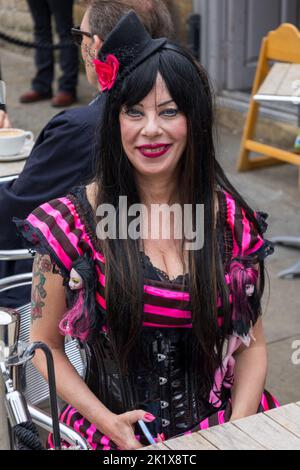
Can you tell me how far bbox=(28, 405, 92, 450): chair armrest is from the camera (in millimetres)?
1982

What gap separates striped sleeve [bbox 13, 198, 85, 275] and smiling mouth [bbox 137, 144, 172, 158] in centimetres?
22

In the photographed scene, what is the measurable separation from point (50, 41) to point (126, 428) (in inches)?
238

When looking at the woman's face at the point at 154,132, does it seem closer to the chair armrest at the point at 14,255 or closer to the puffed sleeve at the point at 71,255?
the puffed sleeve at the point at 71,255

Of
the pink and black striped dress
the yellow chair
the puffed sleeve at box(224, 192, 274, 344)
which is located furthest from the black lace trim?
the yellow chair

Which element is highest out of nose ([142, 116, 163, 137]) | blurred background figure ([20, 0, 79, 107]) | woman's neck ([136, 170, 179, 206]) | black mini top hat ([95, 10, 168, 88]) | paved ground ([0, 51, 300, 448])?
black mini top hat ([95, 10, 168, 88])

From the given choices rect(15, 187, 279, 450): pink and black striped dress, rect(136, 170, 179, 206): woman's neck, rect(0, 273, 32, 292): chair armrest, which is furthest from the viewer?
rect(0, 273, 32, 292): chair armrest

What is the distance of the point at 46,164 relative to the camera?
2750 millimetres

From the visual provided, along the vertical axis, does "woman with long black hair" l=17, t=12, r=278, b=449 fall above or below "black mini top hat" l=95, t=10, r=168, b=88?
below

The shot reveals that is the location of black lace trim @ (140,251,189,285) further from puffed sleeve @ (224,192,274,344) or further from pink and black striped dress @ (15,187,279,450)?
puffed sleeve @ (224,192,274,344)

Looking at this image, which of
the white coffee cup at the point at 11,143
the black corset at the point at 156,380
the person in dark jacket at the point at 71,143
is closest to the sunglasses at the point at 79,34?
the person in dark jacket at the point at 71,143

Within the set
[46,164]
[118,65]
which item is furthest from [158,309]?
[46,164]

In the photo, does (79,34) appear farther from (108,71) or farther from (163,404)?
(163,404)

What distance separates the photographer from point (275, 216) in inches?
204

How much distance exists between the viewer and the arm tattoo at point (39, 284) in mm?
2119
